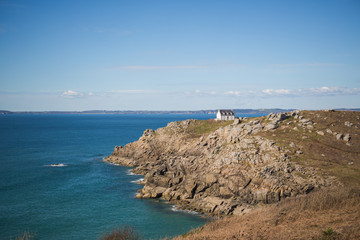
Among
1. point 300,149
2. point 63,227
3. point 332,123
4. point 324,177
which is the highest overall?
point 332,123

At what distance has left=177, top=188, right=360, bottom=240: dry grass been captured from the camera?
21.3 m

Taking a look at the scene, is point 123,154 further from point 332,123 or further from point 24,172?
point 332,123

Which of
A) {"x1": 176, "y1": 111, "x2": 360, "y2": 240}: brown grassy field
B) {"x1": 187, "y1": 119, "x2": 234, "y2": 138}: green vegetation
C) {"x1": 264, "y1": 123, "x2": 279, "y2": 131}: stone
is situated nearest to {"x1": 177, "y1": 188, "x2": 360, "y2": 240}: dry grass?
{"x1": 176, "y1": 111, "x2": 360, "y2": 240}: brown grassy field

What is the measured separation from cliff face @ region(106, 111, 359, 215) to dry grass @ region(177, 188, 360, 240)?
15.9m

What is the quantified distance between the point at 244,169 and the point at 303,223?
26618mm

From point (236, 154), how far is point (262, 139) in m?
7.31

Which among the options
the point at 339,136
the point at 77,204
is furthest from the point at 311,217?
the point at 77,204

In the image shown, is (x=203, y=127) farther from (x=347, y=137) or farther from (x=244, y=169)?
(x=347, y=137)

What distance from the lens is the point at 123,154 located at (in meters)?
90.6

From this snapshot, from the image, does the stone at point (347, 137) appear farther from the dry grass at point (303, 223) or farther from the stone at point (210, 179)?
the dry grass at point (303, 223)

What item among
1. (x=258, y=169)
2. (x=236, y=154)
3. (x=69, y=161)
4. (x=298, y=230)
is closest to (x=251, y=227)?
(x=298, y=230)

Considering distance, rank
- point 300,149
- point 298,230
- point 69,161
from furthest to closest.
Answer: point 69,161, point 300,149, point 298,230

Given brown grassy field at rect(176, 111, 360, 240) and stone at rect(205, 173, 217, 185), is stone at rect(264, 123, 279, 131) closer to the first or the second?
brown grassy field at rect(176, 111, 360, 240)

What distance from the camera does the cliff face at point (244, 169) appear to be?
148 feet
